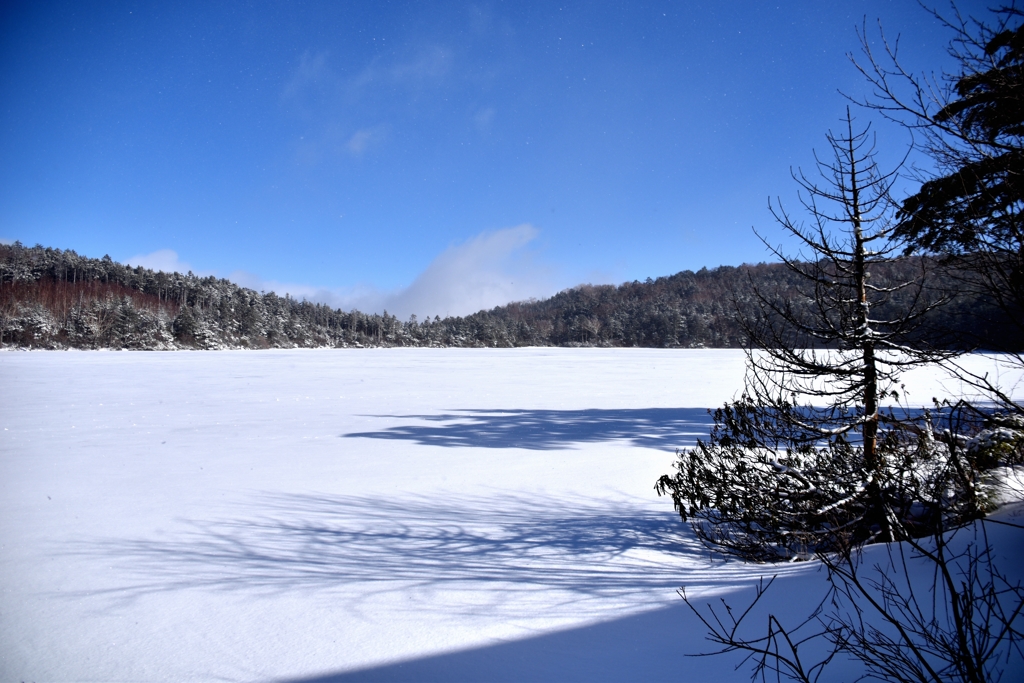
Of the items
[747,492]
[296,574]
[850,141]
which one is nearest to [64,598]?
[296,574]

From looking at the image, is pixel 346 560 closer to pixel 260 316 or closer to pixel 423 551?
pixel 423 551

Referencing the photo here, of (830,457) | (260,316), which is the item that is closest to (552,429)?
(830,457)

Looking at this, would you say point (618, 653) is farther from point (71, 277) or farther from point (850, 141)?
point (71, 277)

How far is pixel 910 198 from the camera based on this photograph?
14.5 feet

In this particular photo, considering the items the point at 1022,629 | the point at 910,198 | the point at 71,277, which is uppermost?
the point at 71,277

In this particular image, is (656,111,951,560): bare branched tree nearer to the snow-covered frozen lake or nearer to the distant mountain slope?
the snow-covered frozen lake

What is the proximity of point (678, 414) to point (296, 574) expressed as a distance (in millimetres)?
10191

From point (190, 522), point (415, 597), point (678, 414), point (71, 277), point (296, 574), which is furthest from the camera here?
point (71, 277)

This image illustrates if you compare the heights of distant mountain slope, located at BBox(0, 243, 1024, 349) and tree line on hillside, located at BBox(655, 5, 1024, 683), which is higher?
distant mountain slope, located at BBox(0, 243, 1024, 349)

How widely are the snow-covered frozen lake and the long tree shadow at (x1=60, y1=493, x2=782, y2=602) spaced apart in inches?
0.8

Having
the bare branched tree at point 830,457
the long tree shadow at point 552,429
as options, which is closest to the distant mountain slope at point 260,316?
the long tree shadow at point 552,429

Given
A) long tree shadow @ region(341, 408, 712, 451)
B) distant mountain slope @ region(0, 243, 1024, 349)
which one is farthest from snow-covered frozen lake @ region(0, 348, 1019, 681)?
distant mountain slope @ region(0, 243, 1024, 349)

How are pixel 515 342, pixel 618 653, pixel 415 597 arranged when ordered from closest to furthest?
1. pixel 618 653
2. pixel 415 597
3. pixel 515 342

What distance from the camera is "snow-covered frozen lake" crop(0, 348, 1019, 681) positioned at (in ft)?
8.74
